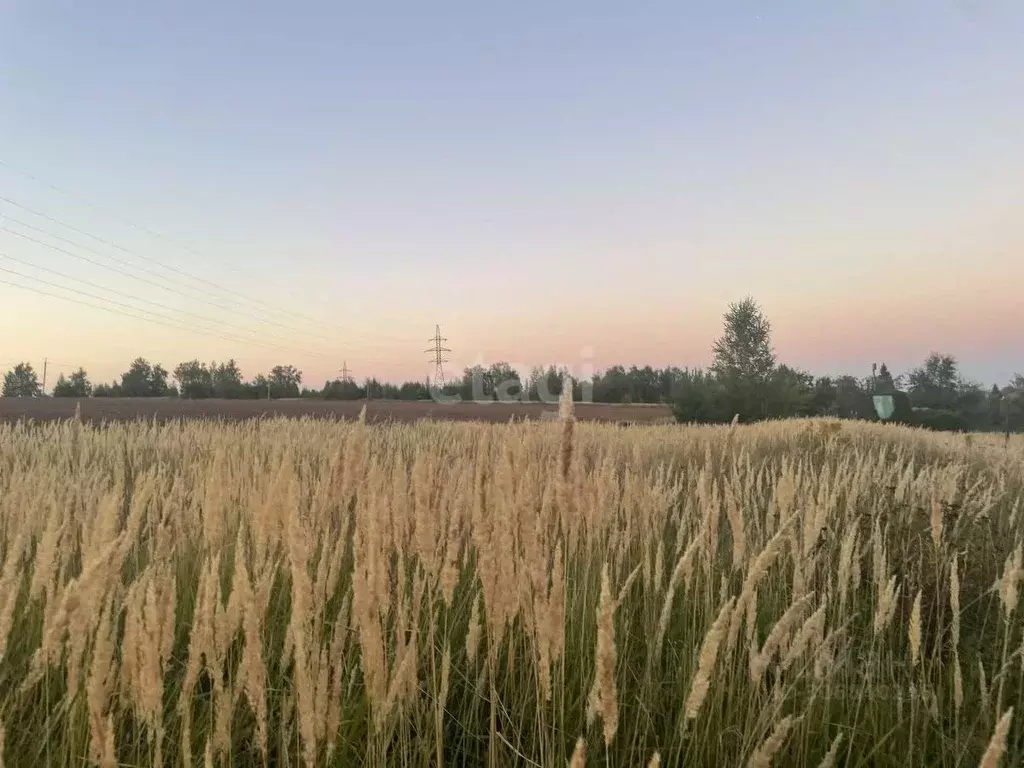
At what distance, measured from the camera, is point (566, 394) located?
124 cm

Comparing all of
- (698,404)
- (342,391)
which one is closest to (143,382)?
(342,391)

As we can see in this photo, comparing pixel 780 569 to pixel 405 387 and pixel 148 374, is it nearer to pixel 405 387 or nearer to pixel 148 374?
pixel 405 387

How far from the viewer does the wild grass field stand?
0.99 m

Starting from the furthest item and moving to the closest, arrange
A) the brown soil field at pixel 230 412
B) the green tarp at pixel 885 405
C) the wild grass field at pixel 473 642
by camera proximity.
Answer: the green tarp at pixel 885 405
the brown soil field at pixel 230 412
the wild grass field at pixel 473 642

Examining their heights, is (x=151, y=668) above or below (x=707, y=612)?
above

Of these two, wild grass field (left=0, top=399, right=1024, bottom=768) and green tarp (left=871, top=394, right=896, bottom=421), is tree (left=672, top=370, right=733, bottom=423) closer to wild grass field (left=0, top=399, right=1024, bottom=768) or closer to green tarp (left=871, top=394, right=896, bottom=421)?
green tarp (left=871, top=394, right=896, bottom=421)

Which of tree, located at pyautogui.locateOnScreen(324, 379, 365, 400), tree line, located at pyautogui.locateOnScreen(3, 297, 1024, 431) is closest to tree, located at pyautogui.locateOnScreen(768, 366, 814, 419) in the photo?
tree line, located at pyautogui.locateOnScreen(3, 297, 1024, 431)

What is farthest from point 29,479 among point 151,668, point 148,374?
point 148,374

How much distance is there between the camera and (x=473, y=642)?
4.22ft

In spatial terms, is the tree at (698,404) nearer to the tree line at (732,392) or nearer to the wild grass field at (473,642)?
the tree line at (732,392)

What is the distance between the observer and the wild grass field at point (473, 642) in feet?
3.25

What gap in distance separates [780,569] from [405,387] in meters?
35.7

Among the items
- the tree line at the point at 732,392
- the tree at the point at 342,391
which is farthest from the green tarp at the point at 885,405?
the tree at the point at 342,391

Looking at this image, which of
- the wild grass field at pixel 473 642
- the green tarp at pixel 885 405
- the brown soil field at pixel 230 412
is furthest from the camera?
the green tarp at pixel 885 405
